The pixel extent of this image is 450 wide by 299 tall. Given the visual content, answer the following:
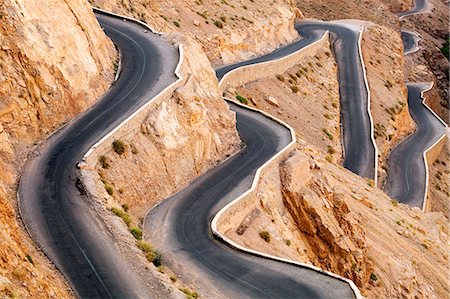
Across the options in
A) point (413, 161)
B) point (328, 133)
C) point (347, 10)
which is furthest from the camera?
point (347, 10)

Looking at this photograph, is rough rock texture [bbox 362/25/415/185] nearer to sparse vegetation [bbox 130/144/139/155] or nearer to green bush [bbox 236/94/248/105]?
green bush [bbox 236/94/248/105]

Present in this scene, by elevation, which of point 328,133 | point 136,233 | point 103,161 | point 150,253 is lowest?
point 328,133

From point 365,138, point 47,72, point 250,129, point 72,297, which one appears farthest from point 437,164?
point 72,297

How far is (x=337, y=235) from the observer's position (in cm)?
2886

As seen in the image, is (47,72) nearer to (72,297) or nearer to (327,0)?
(72,297)

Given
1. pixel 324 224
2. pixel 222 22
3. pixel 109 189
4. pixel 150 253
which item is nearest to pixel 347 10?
pixel 222 22

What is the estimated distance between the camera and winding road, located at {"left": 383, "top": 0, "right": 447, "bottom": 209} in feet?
172

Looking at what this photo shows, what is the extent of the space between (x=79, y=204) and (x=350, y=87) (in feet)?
148

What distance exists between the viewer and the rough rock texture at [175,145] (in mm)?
24453

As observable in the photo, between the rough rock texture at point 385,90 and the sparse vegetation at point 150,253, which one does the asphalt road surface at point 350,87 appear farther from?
the sparse vegetation at point 150,253

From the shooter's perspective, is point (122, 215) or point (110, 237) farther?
point (122, 215)

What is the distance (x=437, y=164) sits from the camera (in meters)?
64.1

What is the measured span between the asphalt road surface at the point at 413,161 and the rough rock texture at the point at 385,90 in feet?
2.88

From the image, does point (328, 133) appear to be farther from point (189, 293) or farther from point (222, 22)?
point (189, 293)
